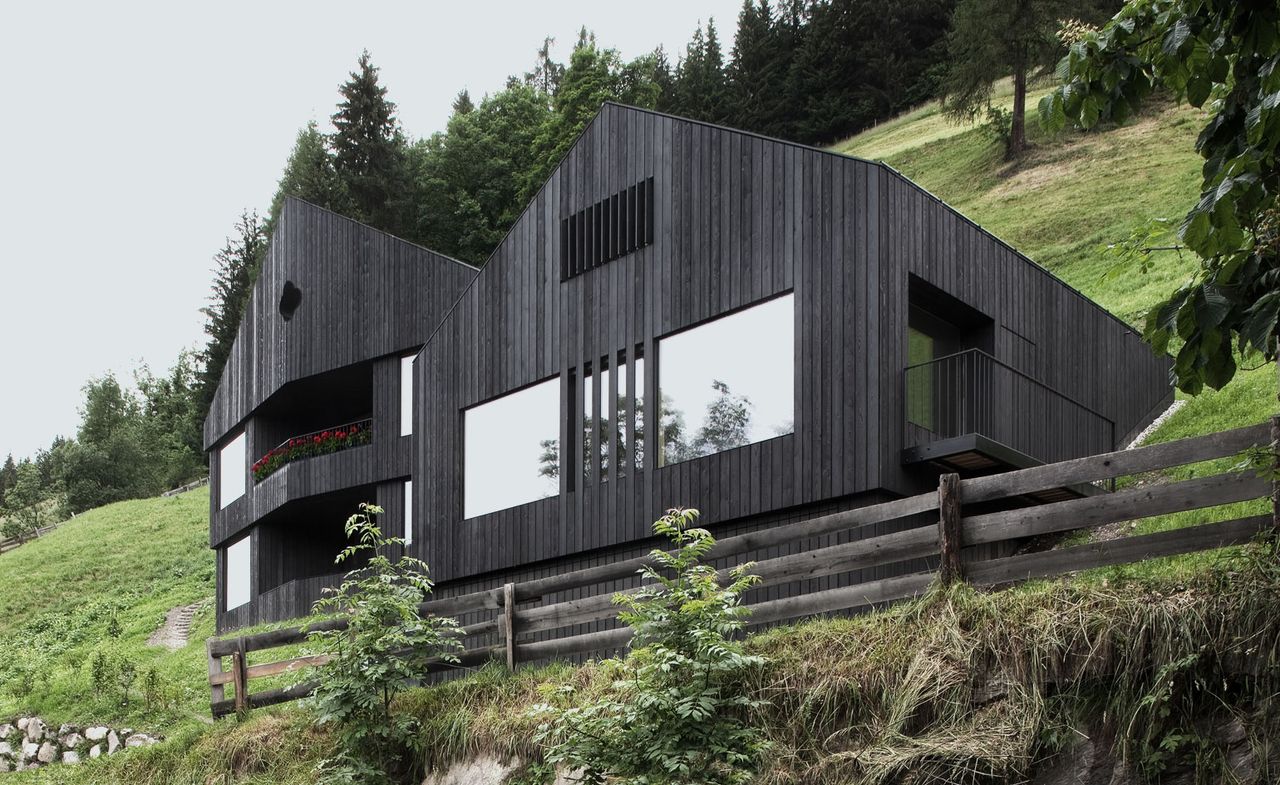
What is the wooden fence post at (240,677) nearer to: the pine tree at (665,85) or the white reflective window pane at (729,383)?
the white reflective window pane at (729,383)

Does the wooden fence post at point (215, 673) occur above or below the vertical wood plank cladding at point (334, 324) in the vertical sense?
below

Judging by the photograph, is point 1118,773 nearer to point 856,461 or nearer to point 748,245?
point 856,461

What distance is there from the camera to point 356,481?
86.3 ft

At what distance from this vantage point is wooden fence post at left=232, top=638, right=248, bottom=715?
15.7 metres

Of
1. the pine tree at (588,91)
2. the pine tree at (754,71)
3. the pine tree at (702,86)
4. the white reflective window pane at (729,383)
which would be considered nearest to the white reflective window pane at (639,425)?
the white reflective window pane at (729,383)

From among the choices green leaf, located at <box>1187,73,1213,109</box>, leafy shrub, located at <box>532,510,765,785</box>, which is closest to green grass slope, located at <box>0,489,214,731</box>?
leafy shrub, located at <box>532,510,765,785</box>

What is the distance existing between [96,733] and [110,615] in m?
14.7

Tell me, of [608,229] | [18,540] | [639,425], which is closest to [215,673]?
[639,425]

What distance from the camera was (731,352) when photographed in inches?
616

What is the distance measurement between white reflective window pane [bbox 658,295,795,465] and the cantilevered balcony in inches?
57.3

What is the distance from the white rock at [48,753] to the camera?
19062mm

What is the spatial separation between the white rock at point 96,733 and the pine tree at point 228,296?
136 ft

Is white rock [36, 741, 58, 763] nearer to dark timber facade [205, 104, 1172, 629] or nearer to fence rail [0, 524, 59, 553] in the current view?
dark timber facade [205, 104, 1172, 629]

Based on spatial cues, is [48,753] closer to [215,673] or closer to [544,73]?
[215,673]
